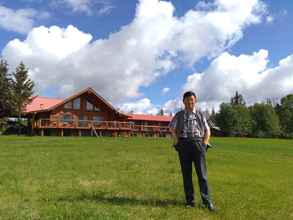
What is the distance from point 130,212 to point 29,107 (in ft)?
155

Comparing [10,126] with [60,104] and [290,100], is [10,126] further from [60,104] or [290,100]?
[290,100]

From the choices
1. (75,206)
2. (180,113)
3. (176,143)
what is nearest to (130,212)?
(75,206)

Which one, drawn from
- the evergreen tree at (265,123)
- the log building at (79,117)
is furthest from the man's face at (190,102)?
the evergreen tree at (265,123)

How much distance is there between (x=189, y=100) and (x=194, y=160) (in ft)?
3.47

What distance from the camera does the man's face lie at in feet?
21.6

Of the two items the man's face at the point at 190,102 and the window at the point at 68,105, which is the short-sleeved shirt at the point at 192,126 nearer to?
the man's face at the point at 190,102

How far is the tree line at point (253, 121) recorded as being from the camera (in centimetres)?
7956

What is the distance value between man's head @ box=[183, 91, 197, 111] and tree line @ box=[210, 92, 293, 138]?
7456cm

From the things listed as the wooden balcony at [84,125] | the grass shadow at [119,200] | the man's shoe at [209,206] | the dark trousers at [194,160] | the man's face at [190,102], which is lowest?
the man's shoe at [209,206]

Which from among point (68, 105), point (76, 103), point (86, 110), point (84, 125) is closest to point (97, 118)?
point (86, 110)

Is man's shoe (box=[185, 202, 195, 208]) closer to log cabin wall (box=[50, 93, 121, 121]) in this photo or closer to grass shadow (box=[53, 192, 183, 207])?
grass shadow (box=[53, 192, 183, 207])

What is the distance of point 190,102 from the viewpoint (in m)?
6.60

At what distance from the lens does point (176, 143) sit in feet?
21.8

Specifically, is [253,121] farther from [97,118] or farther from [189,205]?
[189,205]
